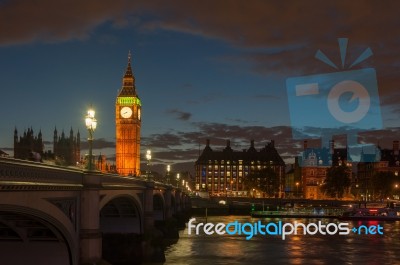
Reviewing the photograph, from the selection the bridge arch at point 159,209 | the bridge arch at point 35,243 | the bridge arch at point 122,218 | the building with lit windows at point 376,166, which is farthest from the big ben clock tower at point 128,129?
the bridge arch at point 35,243

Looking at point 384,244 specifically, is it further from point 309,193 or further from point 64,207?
point 309,193

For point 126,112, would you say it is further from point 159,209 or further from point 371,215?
point 159,209

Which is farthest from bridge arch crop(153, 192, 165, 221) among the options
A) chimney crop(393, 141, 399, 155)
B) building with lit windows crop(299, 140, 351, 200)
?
building with lit windows crop(299, 140, 351, 200)

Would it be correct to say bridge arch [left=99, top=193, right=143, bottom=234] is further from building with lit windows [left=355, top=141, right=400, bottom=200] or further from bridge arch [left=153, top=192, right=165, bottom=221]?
building with lit windows [left=355, top=141, right=400, bottom=200]

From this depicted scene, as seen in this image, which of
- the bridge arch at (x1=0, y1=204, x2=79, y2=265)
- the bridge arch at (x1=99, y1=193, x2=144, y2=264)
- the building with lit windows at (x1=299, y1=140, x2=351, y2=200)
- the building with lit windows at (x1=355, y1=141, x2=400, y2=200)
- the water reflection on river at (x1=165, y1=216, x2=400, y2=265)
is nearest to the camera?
the bridge arch at (x1=0, y1=204, x2=79, y2=265)

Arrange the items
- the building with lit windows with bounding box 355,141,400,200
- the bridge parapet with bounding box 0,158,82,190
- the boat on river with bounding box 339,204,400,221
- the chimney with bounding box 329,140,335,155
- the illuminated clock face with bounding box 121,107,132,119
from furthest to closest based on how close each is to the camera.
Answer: the chimney with bounding box 329,140,335,155, the building with lit windows with bounding box 355,141,400,200, the illuminated clock face with bounding box 121,107,132,119, the boat on river with bounding box 339,204,400,221, the bridge parapet with bounding box 0,158,82,190

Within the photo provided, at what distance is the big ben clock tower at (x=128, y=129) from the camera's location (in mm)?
165250

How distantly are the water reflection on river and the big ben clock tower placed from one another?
91519 millimetres

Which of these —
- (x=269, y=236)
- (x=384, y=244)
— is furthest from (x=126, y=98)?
(x=384, y=244)

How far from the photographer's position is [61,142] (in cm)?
8244

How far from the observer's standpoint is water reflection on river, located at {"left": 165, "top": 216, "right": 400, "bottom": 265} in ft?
170

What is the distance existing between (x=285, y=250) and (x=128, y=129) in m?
113

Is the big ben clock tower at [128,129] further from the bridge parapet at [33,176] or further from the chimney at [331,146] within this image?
the bridge parapet at [33,176]

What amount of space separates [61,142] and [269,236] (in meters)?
29.6
